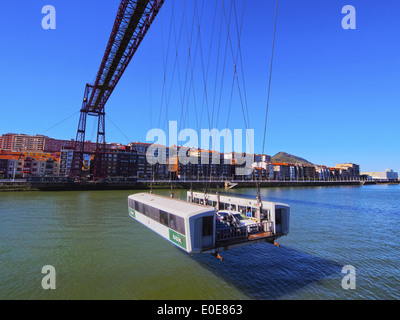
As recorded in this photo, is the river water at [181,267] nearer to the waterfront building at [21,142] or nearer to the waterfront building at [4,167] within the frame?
the waterfront building at [4,167]

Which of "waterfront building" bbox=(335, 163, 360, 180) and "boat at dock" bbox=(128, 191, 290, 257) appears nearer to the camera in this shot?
"boat at dock" bbox=(128, 191, 290, 257)

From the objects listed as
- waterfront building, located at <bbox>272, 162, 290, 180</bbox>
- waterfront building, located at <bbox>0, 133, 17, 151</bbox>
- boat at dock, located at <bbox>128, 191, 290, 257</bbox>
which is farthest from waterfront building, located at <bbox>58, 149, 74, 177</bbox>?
waterfront building, located at <bbox>272, 162, 290, 180</bbox>

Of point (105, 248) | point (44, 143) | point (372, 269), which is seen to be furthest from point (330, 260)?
point (44, 143)

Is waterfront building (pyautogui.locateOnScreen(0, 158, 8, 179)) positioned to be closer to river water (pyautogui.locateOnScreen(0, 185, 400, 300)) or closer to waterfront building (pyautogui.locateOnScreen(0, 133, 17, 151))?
river water (pyautogui.locateOnScreen(0, 185, 400, 300))

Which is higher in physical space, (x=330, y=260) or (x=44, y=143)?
(x=44, y=143)

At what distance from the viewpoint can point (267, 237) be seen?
27.8ft

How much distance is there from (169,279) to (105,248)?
18.3ft

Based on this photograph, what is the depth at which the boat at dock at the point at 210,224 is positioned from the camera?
277 inches

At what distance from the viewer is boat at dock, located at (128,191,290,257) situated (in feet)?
23.1

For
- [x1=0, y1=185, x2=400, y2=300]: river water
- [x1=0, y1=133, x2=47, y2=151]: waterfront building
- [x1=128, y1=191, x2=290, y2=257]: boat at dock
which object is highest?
[x1=0, y1=133, x2=47, y2=151]: waterfront building

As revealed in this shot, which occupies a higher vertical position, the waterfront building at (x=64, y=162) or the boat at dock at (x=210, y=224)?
the waterfront building at (x=64, y=162)

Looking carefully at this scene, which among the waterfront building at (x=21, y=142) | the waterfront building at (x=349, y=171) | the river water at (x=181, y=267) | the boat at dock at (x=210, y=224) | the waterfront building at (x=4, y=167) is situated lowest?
the river water at (x=181, y=267)

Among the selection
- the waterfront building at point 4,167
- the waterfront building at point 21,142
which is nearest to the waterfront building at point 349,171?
the waterfront building at point 4,167

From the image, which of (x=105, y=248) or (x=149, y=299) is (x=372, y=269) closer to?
(x=149, y=299)
